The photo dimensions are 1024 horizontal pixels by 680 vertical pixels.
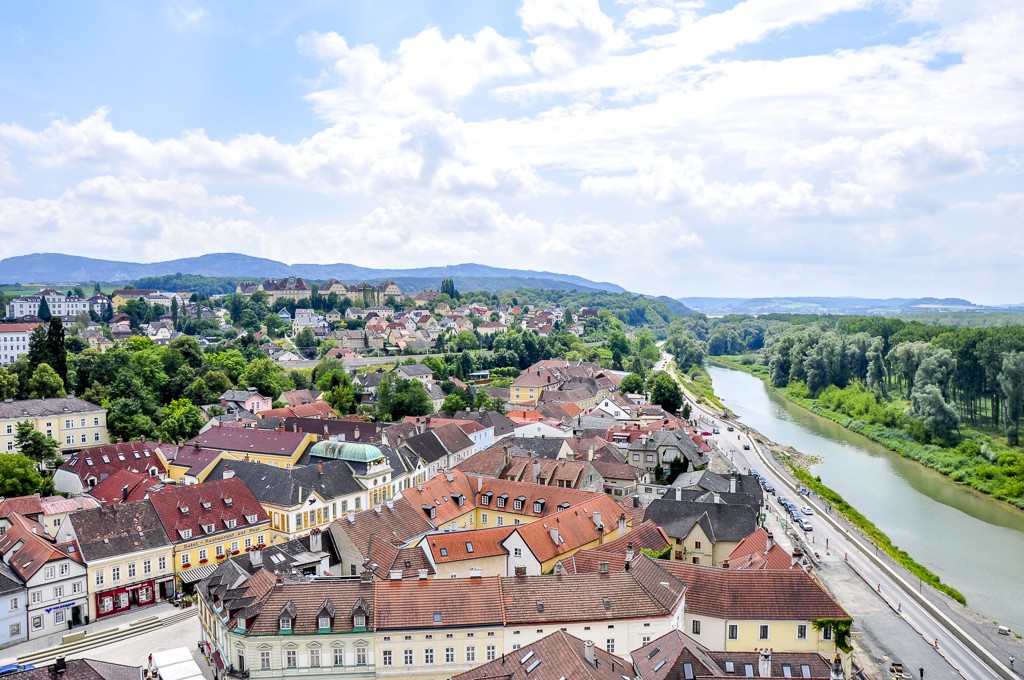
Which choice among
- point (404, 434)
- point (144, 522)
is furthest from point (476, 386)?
point (144, 522)

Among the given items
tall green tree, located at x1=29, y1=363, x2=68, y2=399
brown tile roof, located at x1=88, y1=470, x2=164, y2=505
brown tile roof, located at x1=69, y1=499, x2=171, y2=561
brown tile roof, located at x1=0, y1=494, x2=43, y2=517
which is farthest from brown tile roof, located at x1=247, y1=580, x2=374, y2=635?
tall green tree, located at x1=29, y1=363, x2=68, y2=399

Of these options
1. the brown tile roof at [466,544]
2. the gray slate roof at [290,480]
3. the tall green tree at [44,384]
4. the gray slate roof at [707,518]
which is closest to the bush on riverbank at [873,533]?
the gray slate roof at [707,518]

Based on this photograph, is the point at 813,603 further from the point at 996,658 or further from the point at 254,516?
the point at 254,516

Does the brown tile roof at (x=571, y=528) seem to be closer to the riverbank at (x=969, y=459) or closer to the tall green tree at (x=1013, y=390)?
the riverbank at (x=969, y=459)

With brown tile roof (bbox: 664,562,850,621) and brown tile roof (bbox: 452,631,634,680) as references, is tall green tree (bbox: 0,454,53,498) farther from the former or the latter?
brown tile roof (bbox: 664,562,850,621)

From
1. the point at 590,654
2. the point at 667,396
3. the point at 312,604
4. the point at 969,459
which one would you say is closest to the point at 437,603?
the point at 312,604
